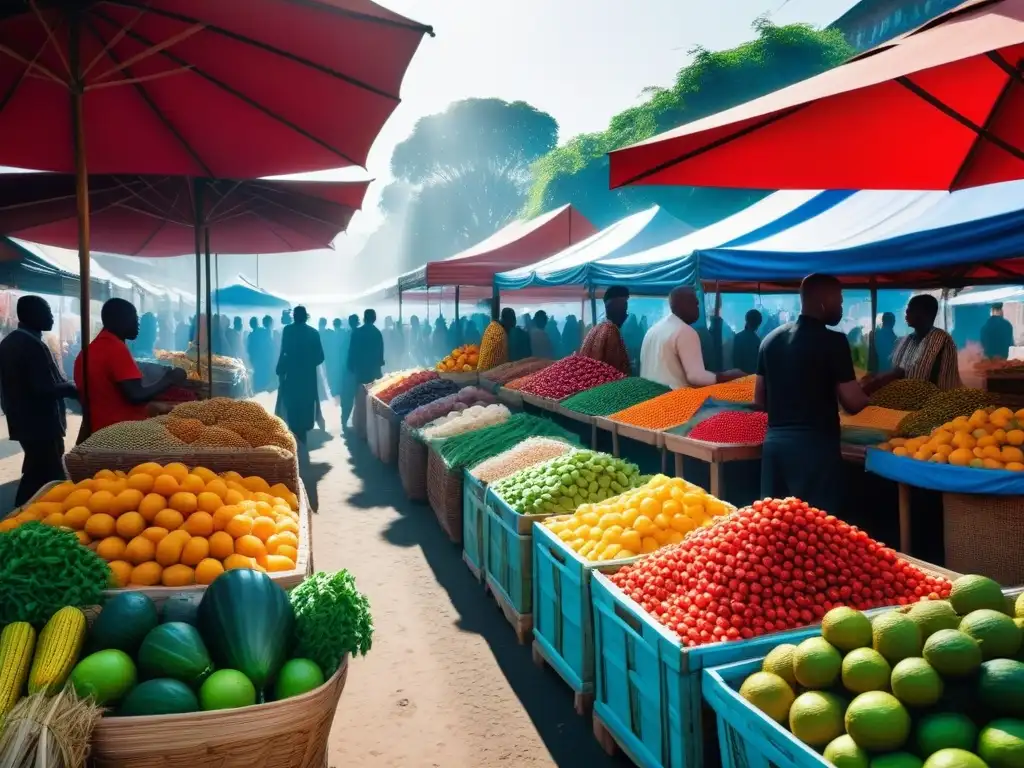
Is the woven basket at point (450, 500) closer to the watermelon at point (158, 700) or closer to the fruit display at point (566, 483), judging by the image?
the fruit display at point (566, 483)

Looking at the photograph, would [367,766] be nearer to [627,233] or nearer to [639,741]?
[639,741]

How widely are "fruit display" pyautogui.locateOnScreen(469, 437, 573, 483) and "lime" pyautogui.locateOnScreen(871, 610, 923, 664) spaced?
121 inches

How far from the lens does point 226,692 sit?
6.52 feet

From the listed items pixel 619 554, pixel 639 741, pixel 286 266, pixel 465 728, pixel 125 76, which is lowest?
pixel 465 728

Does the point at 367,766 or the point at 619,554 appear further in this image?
the point at 619,554

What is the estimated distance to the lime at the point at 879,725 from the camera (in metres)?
→ 1.80

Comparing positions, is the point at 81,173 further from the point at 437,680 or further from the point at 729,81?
the point at 729,81

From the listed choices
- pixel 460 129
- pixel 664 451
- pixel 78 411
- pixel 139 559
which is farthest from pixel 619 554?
pixel 460 129

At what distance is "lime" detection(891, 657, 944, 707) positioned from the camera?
1.88 m

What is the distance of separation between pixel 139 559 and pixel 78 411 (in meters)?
15.0

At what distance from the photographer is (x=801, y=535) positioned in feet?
9.23

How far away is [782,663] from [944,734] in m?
0.48

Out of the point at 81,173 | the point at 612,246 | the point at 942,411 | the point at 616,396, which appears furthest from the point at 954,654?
the point at 612,246

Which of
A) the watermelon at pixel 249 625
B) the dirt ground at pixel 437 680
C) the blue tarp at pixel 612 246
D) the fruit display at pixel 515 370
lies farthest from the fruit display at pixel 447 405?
the watermelon at pixel 249 625
